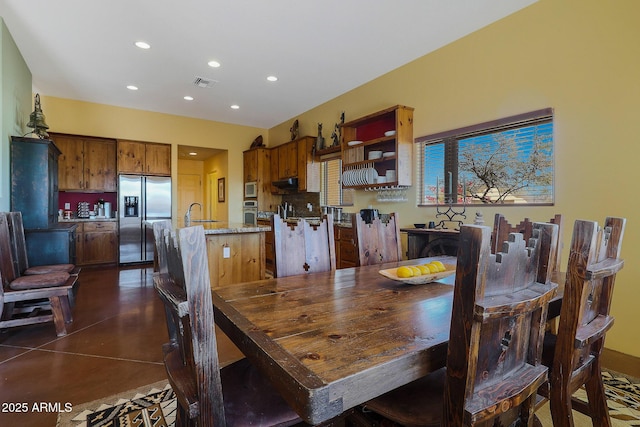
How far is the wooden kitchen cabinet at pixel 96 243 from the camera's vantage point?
18.6 ft

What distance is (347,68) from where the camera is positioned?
4.27m

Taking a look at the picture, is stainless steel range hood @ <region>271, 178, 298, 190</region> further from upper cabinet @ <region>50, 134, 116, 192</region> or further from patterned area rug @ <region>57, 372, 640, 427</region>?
patterned area rug @ <region>57, 372, 640, 427</region>

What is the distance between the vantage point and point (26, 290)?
261 cm

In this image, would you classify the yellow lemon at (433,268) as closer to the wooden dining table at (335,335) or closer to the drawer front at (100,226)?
the wooden dining table at (335,335)

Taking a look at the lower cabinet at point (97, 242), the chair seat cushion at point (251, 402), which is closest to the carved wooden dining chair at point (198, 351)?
the chair seat cushion at point (251, 402)

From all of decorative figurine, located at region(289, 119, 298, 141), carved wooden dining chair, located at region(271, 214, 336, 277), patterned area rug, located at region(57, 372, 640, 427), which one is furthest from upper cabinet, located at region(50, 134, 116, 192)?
carved wooden dining chair, located at region(271, 214, 336, 277)

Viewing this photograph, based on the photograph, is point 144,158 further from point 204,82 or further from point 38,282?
point 38,282

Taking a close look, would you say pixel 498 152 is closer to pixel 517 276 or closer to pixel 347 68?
pixel 347 68

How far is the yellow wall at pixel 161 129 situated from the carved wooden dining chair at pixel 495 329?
22.1 ft

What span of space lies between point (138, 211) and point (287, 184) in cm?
292

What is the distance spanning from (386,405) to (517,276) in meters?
0.62

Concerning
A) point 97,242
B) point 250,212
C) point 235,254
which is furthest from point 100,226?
point 235,254

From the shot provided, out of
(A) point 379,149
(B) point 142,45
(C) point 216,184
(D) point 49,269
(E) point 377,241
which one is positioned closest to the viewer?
(E) point 377,241

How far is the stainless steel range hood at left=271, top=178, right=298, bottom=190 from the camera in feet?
19.8
